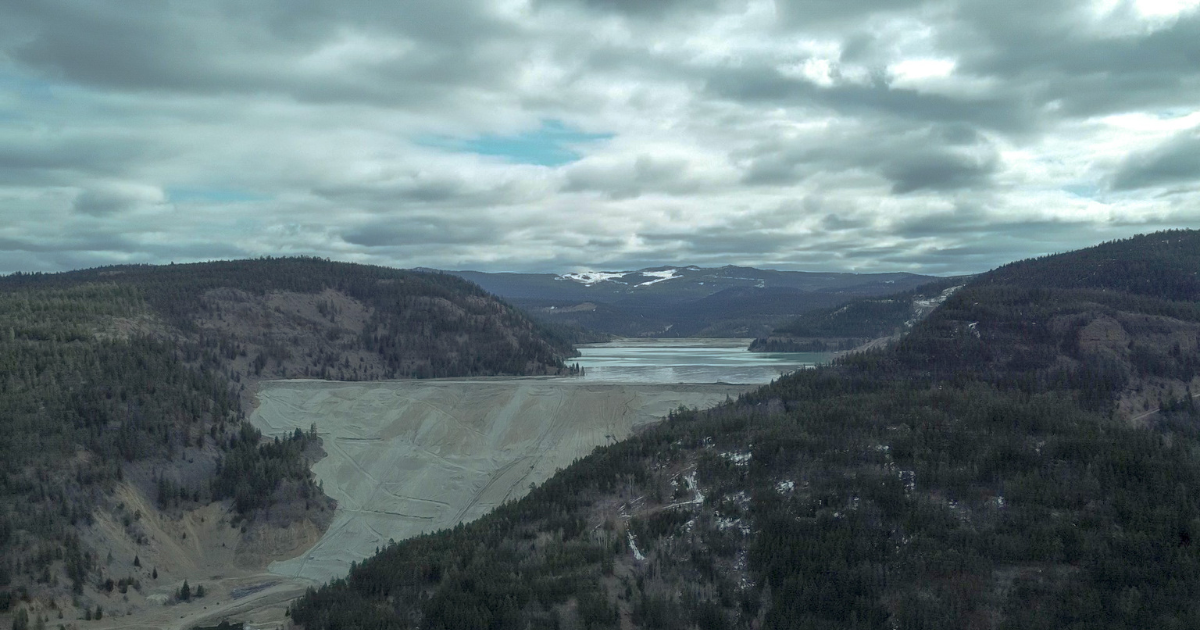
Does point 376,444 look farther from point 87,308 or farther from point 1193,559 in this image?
point 1193,559

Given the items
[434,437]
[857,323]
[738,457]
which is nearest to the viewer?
[738,457]

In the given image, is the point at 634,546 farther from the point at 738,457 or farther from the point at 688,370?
the point at 688,370

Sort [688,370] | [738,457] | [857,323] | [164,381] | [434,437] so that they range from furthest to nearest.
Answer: [857,323] < [688,370] < [434,437] < [164,381] < [738,457]

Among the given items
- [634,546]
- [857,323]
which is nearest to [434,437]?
[634,546]

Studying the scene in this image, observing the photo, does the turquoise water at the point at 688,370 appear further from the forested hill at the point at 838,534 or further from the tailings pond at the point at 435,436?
the forested hill at the point at 838,534

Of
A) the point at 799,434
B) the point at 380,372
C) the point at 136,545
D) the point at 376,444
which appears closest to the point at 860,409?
the point at 799,434

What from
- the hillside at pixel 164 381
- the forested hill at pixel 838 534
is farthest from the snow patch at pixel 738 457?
the hillside at pixel 164 381

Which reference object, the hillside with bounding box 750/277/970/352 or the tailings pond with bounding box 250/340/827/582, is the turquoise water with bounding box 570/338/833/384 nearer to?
the tailings pond with bounding box 250/340/827/582
